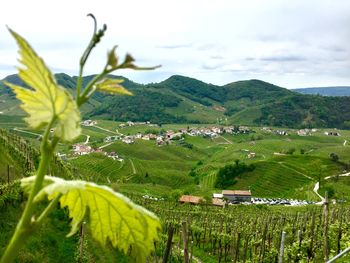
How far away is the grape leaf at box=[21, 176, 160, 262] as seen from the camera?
1.26 m

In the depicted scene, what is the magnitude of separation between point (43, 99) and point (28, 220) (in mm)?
369

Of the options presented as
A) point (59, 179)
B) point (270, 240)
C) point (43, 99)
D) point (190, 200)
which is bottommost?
point (190, 200)

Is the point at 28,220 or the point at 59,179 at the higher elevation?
the point at 59,179

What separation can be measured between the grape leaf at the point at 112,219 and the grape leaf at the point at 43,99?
0.64 feet

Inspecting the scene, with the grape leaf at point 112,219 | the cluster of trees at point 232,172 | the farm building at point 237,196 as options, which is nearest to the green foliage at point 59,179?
the grape leaf at point 112,219

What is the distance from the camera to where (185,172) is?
131750 mm

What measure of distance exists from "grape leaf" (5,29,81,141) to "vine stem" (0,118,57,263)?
48 mm

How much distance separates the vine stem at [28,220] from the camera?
1.08m

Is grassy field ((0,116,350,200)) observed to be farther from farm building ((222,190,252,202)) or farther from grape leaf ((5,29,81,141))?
grape leaf ((5,29,81,141))

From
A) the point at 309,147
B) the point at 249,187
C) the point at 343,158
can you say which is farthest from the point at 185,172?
the point at 309,147

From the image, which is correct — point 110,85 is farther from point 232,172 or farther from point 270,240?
point 232,172

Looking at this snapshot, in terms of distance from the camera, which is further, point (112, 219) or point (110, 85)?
point (112, 219)

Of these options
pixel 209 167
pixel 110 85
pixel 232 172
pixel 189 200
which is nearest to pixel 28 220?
pixel 110 85

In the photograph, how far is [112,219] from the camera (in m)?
1.40
